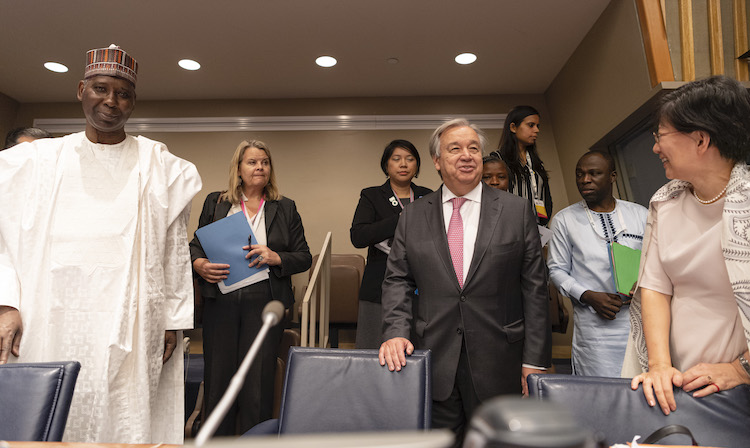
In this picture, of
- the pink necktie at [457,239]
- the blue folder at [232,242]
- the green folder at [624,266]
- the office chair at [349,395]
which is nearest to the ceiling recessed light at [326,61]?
the blue folder at [232,242]

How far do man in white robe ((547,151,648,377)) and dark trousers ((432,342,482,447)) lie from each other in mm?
884

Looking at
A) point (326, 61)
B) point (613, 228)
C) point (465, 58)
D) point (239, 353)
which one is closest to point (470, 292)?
point (613, 228)

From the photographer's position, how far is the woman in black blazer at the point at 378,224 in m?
2.68

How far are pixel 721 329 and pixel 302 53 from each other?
428 cm

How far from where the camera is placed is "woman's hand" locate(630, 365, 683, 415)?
45.8 inches

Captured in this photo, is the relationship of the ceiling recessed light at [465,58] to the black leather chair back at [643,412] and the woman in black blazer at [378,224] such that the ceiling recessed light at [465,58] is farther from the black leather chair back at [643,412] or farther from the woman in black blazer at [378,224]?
the black leather chair back at [643,412]

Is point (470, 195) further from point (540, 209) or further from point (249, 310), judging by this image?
point (249, 310)

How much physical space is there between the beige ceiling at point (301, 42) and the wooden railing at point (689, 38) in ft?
2.25

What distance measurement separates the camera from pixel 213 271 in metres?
2.46

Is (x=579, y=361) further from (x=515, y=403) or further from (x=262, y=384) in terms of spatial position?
(x=515, y=403)

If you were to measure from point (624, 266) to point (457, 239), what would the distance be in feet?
3.25

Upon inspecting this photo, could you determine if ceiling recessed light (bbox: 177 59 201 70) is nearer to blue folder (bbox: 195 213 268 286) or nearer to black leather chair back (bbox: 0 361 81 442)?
blue folder (bbox: 195 213 268 286)

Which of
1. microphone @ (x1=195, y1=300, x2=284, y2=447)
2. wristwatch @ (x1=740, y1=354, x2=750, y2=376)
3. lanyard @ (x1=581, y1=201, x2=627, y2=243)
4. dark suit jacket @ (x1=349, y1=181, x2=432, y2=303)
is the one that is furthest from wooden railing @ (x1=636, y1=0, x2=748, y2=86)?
microphone @ (x1=195, y1=300, x2=284, y2=447)

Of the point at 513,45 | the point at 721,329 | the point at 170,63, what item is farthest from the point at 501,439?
the point at 170,63
